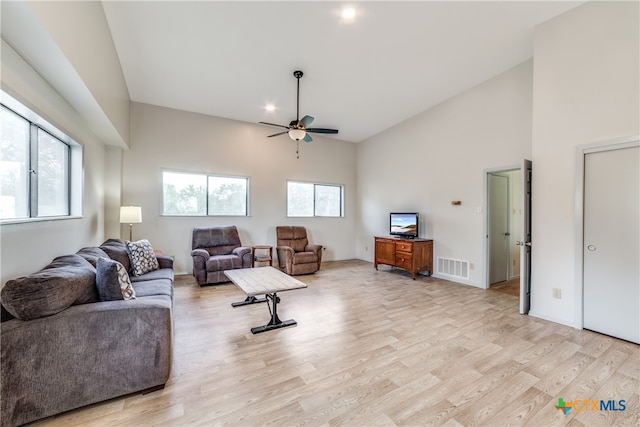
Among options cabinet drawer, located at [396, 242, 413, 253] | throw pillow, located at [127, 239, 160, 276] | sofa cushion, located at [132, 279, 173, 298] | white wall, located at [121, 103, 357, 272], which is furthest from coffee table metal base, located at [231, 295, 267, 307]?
cabinet drawer, located at [396, 242, 413, 253]

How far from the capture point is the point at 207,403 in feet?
5.89

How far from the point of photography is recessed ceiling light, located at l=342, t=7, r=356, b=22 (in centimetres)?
296

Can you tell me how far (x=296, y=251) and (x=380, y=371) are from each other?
4104mm

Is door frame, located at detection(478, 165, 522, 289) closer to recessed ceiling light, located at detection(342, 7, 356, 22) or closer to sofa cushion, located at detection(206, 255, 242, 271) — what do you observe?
recessed ceiling light, located at detection(342, 7, 356, 22)

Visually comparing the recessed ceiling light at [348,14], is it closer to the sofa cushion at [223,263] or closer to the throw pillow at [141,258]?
the throw pillow at [141,258]

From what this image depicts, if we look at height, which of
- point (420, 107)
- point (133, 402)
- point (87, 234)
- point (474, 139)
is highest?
point (420, 107)

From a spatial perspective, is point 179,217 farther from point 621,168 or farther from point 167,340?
point 621,168

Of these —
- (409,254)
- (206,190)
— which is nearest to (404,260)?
(409,254)

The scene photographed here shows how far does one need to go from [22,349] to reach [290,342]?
189 cm

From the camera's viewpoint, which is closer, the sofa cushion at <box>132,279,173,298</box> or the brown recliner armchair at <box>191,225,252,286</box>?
the sofa cushion at <box>132,279,173,298</box>

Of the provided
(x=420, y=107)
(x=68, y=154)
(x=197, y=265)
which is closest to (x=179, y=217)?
(x=197, y=265)

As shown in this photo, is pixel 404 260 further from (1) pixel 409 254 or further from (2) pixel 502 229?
(2) pixel 502 229

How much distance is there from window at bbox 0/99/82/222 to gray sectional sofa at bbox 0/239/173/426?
0.93 metres

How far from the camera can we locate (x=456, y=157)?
4.98 meters
